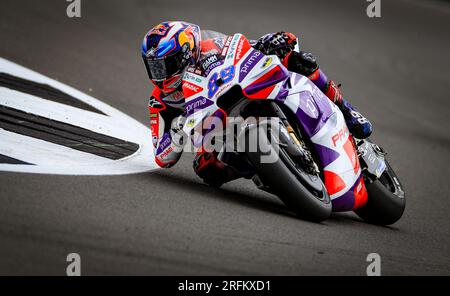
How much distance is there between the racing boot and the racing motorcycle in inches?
9.0

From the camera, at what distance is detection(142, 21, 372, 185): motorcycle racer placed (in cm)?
642

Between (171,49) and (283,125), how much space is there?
110 centimetres

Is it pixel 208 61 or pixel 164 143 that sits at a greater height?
pixel 208 61

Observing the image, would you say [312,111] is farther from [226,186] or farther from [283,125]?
[226,186]

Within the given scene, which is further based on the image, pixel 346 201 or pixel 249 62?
pixel 346 201

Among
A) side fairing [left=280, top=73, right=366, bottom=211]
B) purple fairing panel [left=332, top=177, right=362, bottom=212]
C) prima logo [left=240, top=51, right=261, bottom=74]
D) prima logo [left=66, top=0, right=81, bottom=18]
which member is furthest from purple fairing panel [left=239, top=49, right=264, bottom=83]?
prima logo [left=66, top=0, right=81, bottom=18]

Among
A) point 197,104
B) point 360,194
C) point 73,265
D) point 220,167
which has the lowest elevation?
point 73,265

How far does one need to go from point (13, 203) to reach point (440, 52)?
12.3m

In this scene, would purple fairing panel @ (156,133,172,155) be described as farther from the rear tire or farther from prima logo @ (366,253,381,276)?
prima logo @ (366,253,381,276)

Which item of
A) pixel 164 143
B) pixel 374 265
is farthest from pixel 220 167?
pixel 374 265

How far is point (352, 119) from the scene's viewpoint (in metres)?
7.11

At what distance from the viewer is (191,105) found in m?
6.23
